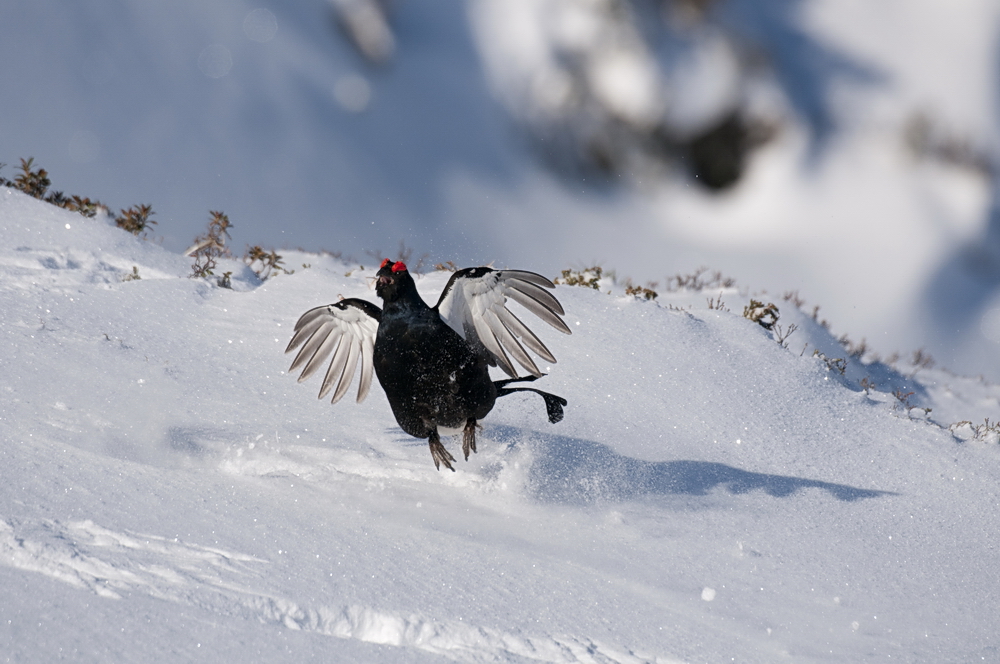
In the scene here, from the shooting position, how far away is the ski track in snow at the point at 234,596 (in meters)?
2.35

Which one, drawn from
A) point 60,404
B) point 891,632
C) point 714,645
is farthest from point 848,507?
point 60,404

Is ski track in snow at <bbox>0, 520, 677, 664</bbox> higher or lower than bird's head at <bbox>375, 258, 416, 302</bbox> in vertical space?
lower

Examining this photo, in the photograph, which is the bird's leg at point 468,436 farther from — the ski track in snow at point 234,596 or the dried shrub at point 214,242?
the dried shrub at point 214,242

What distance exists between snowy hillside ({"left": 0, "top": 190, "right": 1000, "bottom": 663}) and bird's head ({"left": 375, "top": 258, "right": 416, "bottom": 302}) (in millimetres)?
946

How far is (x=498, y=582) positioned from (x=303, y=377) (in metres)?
1.79

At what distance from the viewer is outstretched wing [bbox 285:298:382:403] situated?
13.3 ft

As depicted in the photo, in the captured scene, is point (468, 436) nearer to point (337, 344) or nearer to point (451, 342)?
point (451, 342)

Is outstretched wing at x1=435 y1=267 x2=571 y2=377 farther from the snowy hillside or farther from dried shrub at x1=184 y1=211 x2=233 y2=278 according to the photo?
dried shrub at x1=184 y1=211 x2=233 y2=278

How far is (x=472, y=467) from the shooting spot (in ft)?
13.3

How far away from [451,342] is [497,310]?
0.94ft

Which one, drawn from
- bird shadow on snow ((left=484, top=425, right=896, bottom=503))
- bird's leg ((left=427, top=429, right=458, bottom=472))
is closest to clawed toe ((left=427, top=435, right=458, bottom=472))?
bird's leg ((left=427, top=429, right=458, bottom=472))

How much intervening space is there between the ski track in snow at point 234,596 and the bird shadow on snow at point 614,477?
4.56 feet

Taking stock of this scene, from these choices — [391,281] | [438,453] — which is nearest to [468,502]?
[438,453]

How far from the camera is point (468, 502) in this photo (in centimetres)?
369
